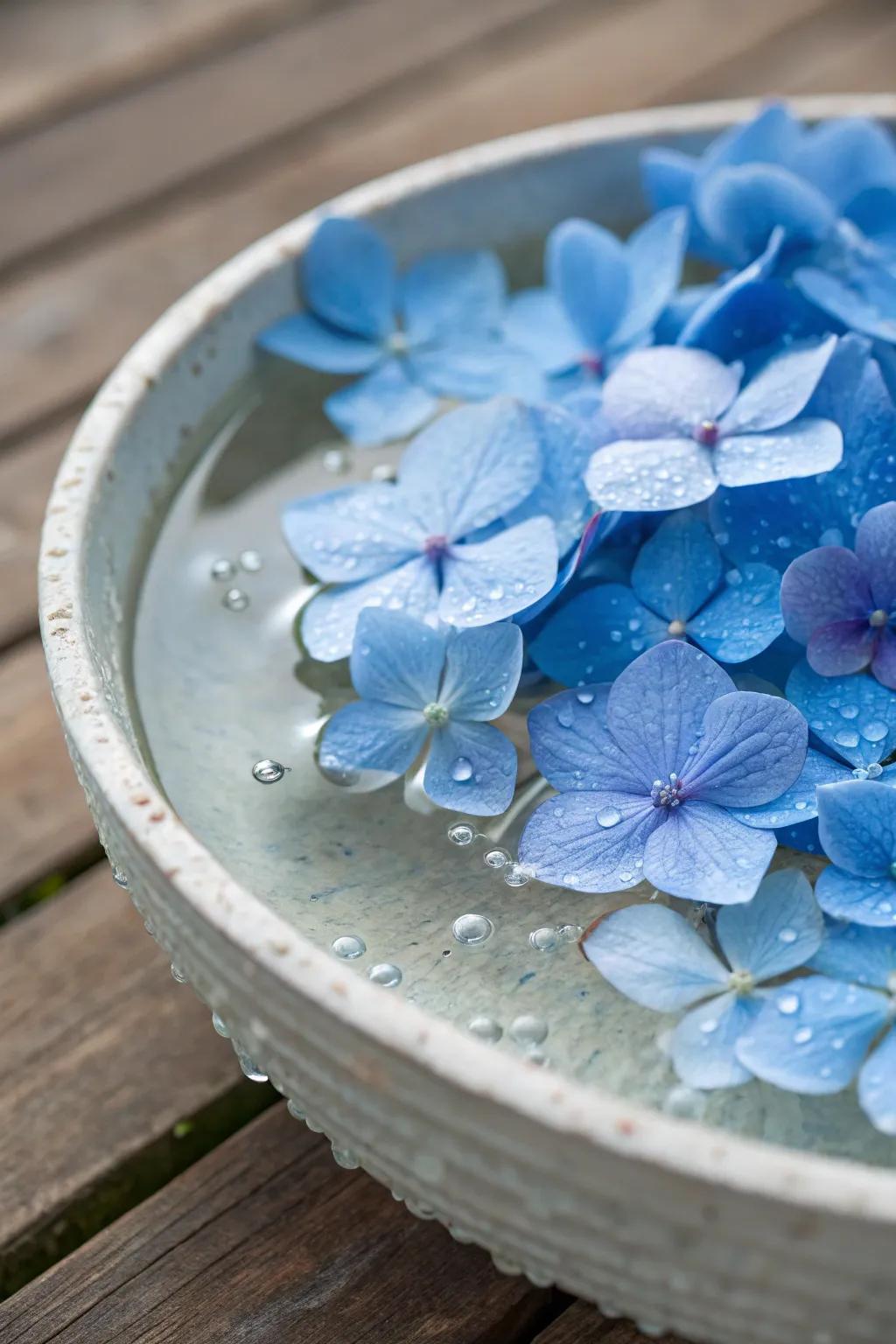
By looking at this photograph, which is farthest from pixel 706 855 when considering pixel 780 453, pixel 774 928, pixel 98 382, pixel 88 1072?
pixel 98 382

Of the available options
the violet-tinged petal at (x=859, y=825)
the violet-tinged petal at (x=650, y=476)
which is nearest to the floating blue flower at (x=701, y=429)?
the violet-tinged petal at (x=650, y=476)

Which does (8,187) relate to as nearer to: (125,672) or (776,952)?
(125,672)

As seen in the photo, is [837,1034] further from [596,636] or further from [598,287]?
[598,287]

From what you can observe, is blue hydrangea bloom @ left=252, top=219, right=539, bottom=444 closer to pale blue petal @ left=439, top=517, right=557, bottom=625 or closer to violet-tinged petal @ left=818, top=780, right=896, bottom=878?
pale blue petal @ left=439, top=517, right=557, bottom=625

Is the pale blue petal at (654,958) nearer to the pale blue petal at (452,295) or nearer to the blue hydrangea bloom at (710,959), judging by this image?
the blue hydrangea bloom at (710,959)

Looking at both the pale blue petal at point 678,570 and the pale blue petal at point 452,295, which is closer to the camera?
the pale blue petal at point 678,570
